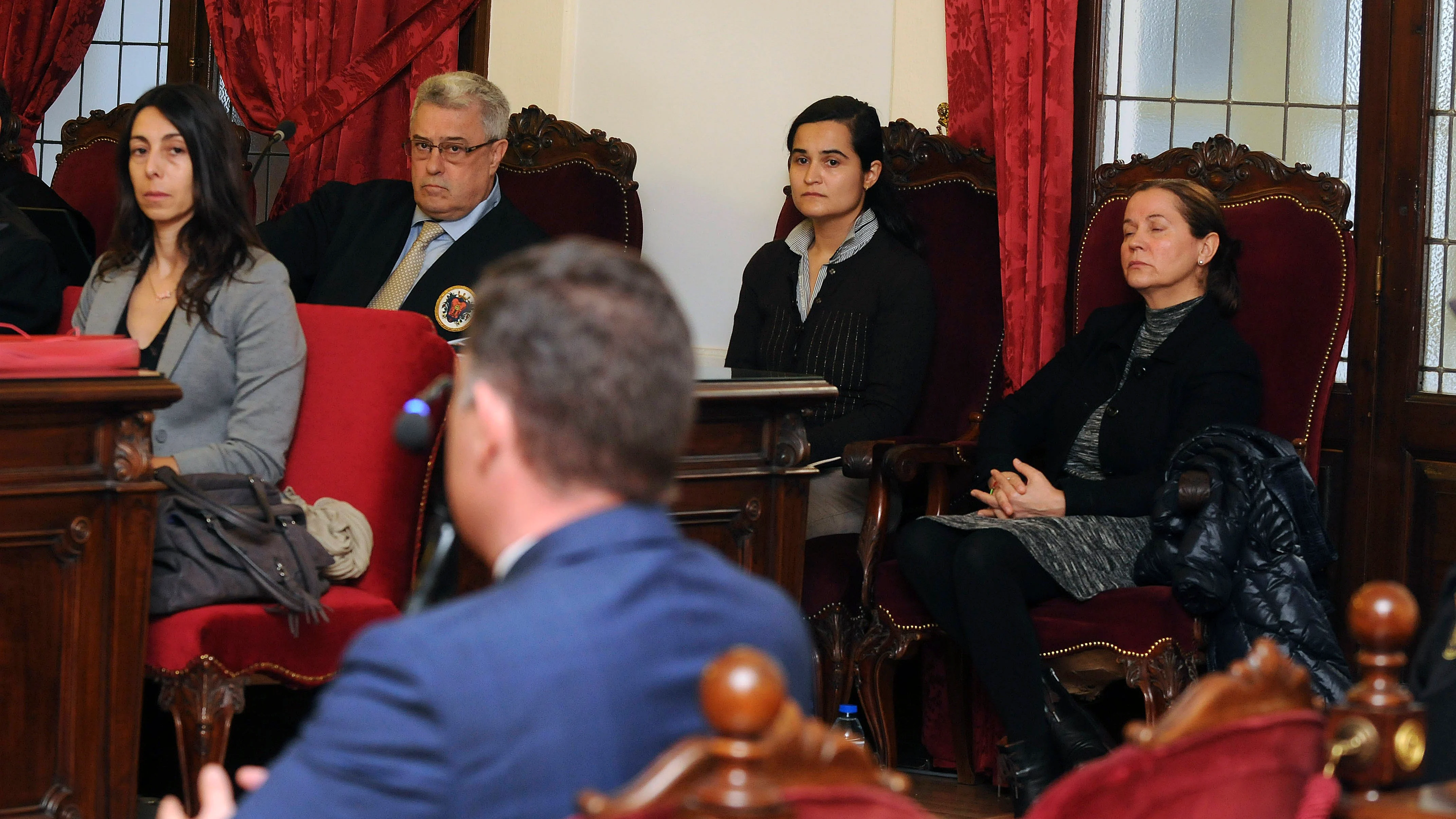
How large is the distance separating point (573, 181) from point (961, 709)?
166 centimetres

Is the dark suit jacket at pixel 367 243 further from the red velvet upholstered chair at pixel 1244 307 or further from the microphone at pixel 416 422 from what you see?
the microphone at pixel 416 422

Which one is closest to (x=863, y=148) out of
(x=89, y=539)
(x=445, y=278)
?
(x=445, y=278)

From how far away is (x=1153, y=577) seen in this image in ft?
9.43

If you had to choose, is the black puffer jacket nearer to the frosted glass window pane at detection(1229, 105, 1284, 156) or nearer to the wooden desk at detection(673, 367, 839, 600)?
the wooden desk at detection(673, 367, 839, 600)

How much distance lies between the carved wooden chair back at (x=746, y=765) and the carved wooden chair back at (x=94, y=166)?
141 inches

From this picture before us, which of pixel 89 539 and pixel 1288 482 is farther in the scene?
pixel 1288 482

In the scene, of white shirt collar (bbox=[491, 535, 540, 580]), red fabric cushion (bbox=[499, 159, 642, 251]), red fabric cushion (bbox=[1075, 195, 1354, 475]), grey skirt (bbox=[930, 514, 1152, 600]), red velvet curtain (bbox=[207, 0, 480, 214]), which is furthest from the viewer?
red velvet curtain (bbox=[207, 0, 480, 214])

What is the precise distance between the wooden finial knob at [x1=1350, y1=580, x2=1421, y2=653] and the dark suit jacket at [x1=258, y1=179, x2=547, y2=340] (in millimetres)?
2592

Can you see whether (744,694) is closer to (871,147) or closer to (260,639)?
(260,639)

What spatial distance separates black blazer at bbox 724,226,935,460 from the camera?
3.36 meters

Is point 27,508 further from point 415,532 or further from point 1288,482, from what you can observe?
point 1288,482

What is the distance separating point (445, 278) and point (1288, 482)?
73.2 inches

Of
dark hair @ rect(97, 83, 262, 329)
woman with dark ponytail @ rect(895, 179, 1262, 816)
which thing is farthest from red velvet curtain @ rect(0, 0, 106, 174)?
woman with dark ponytail @ rect(895, 179, 1262, 816)

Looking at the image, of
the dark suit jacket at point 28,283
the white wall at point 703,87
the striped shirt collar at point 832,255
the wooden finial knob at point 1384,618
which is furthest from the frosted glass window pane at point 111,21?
the wooden finial knob at point 1384,618
